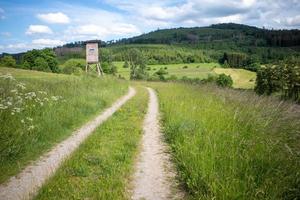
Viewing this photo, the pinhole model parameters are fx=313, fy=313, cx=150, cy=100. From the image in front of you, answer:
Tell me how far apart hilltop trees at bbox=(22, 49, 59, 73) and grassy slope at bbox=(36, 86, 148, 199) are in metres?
74.1

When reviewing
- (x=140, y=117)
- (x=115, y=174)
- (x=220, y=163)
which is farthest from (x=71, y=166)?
(x=140, y=117)

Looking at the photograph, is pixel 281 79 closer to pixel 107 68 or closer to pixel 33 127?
pixel 107 68

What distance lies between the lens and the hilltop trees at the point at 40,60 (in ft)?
261

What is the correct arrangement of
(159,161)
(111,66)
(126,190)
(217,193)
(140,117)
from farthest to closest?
(111,66) < (140,117) < (159,161) < (126,190) < (217,193)

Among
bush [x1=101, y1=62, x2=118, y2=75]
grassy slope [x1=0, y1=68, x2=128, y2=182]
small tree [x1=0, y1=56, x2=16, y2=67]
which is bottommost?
grassy slope [x1=0, y1=68, x2=128, y2=182]

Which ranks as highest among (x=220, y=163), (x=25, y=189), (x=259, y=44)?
(x=259, y=44)

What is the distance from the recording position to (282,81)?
59000mm

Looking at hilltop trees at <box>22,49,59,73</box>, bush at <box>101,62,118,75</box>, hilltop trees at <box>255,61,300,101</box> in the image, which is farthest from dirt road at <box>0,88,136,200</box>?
bush at <box>101,62,118,75</box>

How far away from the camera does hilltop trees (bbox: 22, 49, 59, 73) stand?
79.4 m

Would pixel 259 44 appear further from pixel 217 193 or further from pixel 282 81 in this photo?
pixel 217 193

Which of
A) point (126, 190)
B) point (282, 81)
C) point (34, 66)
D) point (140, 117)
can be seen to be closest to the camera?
point (126, 190)

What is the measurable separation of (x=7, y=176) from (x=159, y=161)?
3340 millimetres

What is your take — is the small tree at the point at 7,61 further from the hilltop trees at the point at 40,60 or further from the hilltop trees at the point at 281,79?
the hilltop trees at the point at 281,79

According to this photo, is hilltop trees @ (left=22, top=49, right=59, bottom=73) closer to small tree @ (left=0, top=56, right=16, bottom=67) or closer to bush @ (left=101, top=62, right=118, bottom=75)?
small tree @ (left=0, top=56, right=16, bottom=67)
